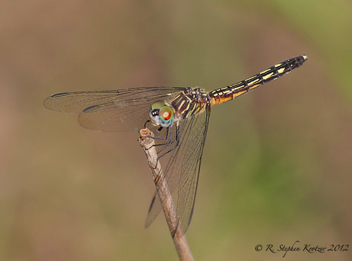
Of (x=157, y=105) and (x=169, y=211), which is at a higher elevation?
(x=157, y=105)

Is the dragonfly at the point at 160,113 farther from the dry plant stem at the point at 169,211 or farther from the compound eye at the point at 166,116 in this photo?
the dry plant stem at the point at 169,211

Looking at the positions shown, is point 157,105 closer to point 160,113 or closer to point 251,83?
point 160,113

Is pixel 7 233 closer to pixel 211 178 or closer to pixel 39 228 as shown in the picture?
pixel 39 228

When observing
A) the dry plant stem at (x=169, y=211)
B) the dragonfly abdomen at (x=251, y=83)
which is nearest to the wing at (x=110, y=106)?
the dragonfly abdomen at (x=251, y=83)

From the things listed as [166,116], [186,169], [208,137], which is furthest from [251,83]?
[186,169]

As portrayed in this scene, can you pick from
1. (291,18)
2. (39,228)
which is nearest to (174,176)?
(39,228)

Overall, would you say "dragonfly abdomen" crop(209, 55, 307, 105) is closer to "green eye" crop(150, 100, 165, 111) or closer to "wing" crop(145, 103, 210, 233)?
"wing" crop(145, 103, 210, 233)
